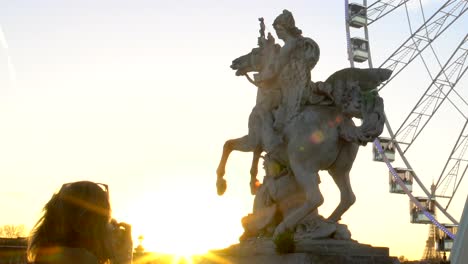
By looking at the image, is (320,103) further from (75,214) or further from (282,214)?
(75,214)

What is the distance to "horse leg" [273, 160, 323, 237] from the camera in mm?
9227

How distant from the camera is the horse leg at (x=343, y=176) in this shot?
9719 mm

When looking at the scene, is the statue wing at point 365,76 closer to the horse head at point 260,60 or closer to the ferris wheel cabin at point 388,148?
the horse head at point 260,60

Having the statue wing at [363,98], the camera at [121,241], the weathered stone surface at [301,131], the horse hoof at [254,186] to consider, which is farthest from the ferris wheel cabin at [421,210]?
the camera at [121,241]

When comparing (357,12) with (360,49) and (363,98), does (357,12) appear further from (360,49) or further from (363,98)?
(363,98)

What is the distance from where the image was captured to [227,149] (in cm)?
1073

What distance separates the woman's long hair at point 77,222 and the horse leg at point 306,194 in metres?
6.43

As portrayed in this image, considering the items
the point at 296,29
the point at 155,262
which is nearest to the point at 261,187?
the point at 296,29

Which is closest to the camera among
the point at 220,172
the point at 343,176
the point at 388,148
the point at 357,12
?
the point at 343,176

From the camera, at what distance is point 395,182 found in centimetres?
2369

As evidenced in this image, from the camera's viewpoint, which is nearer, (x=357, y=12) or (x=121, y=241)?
(x=121, y=241)

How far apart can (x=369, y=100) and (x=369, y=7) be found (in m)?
16.0

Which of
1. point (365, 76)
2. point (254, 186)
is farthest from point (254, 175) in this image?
point (365, 76)

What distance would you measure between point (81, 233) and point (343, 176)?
23.9 feet
